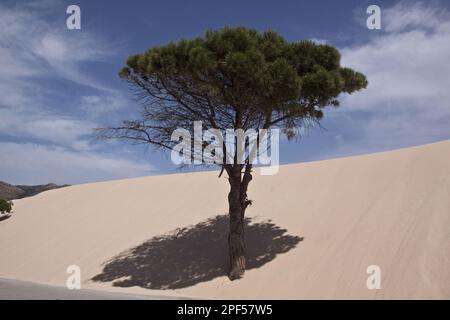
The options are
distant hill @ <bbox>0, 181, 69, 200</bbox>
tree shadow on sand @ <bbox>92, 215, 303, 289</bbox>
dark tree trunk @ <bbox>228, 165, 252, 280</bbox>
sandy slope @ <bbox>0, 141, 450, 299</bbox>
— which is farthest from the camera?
distant hill @ <bbox>0, 181, 69, 200</bbox>

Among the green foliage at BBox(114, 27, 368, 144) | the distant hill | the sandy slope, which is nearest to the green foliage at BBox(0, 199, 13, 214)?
the sandy slope

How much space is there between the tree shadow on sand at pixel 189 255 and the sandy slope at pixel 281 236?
0.16 ft

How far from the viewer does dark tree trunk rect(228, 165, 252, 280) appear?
12.1 metres

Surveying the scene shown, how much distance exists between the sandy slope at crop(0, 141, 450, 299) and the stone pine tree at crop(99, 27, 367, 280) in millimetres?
1729

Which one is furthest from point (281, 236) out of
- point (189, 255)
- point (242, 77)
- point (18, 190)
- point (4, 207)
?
point (18, 190)

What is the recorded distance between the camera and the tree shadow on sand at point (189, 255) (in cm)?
1297

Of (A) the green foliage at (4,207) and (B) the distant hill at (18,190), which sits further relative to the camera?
(B) the distant hill at (18,190)

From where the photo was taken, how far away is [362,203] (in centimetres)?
1412

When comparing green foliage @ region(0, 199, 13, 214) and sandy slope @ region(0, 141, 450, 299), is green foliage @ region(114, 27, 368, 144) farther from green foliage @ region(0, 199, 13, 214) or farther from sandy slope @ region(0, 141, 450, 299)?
green foliage @ region(0, 199, 13, 214)

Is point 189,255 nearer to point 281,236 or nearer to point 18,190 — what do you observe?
point 281,236

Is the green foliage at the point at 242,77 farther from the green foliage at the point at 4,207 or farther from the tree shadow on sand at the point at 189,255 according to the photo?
the green foliage at the point at 4,207

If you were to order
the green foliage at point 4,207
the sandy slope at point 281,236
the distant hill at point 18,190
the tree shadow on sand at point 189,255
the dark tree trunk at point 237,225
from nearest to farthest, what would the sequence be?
1. the sandy slope at point 281,236
2. the dark tree trunk at point 237,225
3. the tree shadow on sand at point 189,255
4. the green foliage at point 4,207
5. the distant hill at point 18,190

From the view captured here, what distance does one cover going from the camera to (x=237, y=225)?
12422mm

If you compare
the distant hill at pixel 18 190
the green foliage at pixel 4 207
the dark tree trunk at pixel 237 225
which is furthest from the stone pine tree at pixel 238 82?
the distant hill at pixel 18 190
